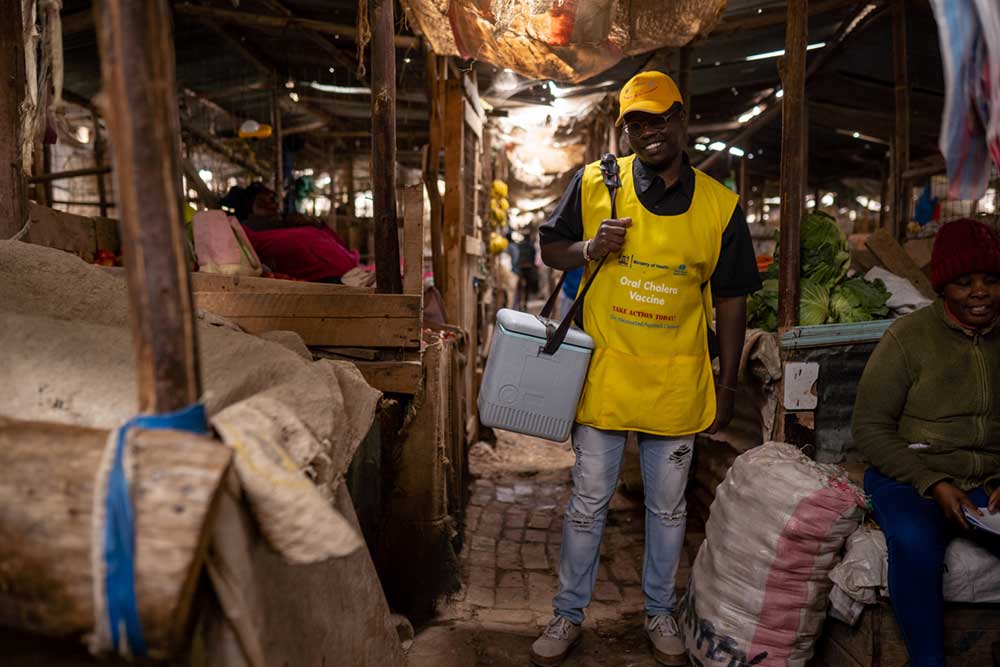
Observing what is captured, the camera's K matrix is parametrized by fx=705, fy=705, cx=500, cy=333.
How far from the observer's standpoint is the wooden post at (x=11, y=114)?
2855mm

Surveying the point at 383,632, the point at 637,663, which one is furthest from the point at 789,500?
the point at 383,632

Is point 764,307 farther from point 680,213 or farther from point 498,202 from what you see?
point 498,202

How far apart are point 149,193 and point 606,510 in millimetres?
2368

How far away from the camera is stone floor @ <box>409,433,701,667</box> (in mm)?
3262

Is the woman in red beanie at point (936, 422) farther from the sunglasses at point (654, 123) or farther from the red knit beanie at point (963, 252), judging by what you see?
the sunglasses at point (654, 123)

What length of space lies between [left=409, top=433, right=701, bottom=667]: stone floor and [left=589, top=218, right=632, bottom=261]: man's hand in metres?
1.84

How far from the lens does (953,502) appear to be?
257cm

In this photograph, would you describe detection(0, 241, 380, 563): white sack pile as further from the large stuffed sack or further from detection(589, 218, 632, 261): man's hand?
the large stuffed sack

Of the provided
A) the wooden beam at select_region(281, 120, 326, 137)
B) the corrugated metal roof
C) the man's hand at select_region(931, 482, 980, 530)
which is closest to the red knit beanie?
the corrugated metal roof

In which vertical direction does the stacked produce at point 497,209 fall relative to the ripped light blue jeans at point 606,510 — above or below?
above

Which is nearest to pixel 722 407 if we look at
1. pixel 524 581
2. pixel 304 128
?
pixel 524 581

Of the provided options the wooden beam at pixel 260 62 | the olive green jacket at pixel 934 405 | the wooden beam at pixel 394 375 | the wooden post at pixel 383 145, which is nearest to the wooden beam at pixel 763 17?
the wooden post at pixel 383 145

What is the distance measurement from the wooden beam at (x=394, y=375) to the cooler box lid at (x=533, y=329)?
63cm

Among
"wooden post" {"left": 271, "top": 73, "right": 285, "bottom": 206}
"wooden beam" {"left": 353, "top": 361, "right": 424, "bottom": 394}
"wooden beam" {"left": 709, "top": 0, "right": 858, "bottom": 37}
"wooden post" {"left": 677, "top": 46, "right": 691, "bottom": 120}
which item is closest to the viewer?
"wooden beam" {"left": 353, "top": 361, "right": 424, "bottom": 394}
